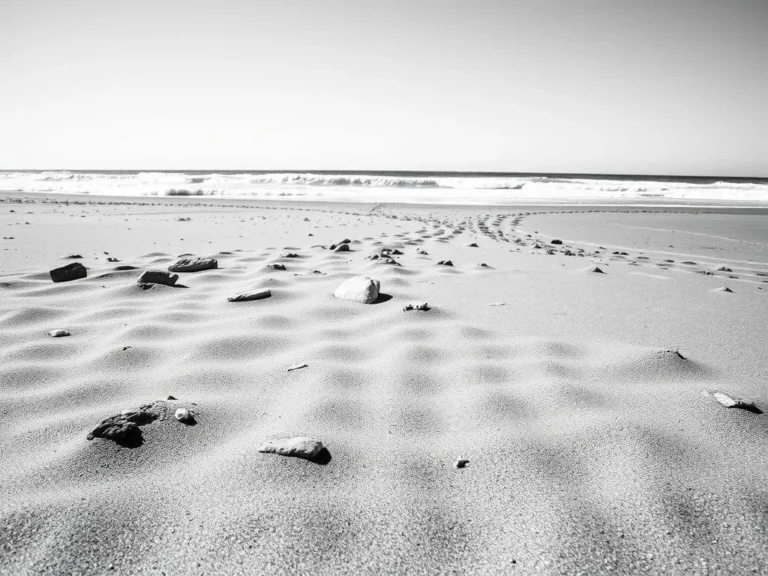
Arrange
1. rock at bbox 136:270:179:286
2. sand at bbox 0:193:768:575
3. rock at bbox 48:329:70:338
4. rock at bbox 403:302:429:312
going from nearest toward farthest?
Answer: sand at bbox 0:193:768:575 < rock at bbox 48:329:70:338 < rock at bbox 403:302:429:312 < rock at bbox 136:270:179:286

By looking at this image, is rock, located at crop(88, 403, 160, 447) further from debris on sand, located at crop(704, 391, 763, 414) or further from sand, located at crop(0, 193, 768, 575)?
debris on sand, located at crop(704, 391, 763, 414)

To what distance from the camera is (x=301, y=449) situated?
1.13 meters

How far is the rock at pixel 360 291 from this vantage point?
7.82 feet

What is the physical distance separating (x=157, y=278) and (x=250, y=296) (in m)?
0.64

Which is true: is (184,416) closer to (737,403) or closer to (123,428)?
(123,428)

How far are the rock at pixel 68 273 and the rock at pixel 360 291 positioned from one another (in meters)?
1.64

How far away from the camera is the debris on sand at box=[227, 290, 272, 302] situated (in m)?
2.38

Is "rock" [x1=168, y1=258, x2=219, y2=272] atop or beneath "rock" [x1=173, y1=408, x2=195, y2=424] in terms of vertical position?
atop

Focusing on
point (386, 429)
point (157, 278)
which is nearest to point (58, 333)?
point (157, 278)

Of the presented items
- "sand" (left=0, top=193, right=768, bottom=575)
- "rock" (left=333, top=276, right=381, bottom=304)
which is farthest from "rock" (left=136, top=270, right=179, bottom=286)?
"rock" (left=333, top=276, right=381, bottom=304)

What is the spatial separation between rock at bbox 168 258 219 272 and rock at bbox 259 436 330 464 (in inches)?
85.9

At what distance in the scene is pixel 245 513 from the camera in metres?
0.95

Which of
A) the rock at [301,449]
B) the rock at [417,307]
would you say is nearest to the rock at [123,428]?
the rock at [301,449]

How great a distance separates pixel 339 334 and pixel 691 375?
1347 mm
